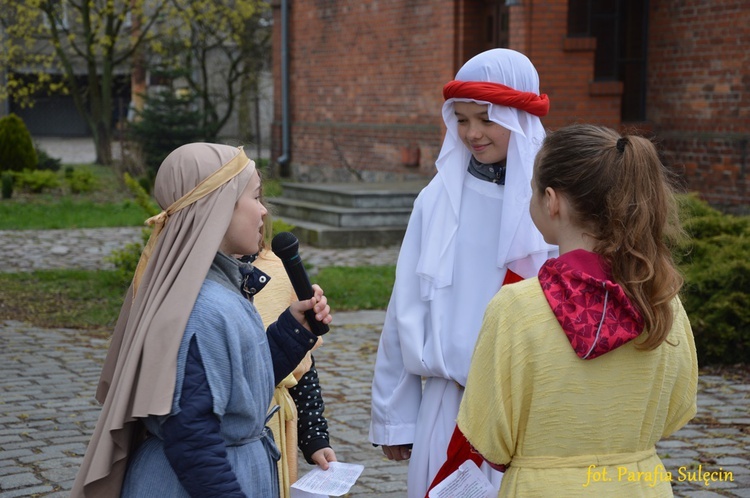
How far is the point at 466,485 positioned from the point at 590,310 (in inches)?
28.6

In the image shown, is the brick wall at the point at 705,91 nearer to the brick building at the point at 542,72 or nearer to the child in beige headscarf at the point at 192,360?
the brick building at the point at 542,72

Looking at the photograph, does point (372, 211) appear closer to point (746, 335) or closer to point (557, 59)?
point (557, 59)

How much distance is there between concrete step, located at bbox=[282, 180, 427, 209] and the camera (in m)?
14.9

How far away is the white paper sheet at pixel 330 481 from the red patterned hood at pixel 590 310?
2.88 feet

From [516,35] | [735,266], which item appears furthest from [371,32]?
[735,266]

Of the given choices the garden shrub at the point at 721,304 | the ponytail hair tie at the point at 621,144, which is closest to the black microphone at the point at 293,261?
the ponytail hair tie at the point at 621,144

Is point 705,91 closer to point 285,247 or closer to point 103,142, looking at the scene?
point 285,247

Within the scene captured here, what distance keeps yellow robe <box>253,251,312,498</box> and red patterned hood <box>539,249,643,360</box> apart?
1191 millimetres

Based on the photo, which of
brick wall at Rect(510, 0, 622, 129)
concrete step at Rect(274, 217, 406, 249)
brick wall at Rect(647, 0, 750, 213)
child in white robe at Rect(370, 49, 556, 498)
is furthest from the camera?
brick wall at Rect(510, 0, 622, 129)

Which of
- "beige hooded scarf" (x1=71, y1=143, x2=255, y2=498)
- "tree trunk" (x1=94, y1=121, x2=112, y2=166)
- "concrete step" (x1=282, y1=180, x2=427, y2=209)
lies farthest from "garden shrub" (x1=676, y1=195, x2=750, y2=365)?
"tree trunk" (x1=94, y1=121, x2=112, y2=166)

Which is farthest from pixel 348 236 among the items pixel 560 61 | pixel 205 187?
pixel 205 187

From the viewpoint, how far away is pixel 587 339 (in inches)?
92.1

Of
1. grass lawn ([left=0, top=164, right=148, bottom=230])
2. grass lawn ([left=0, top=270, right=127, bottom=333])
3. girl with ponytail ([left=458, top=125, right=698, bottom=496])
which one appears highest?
girl with ponytail ([left=458, top=125, right=698, bottom=496])

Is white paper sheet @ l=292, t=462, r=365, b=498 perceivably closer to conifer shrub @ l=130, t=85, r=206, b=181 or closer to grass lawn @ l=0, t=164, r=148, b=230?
grass lawn @ l=0, t=164, r=148, b=230
